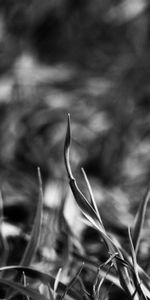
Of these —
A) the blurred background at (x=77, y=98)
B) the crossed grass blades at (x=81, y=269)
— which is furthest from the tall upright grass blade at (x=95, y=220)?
the blurred background at (x=77, y=98)

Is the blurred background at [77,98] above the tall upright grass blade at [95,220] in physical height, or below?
above

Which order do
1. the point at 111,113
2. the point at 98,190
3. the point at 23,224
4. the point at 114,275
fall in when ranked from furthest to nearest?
the point at 111,113
the point at 98,190
the point at 23,224
the point at 114,275

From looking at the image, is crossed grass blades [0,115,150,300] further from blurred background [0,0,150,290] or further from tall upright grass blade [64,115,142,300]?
blurred background [0,0,150,290]

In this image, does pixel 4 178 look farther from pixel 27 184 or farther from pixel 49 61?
pixel 49 61

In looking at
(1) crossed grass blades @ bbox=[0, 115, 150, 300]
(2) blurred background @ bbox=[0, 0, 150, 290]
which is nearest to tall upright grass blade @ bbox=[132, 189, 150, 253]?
(1) crossed grass blades @ bbox=[0, 115, 150, 300]

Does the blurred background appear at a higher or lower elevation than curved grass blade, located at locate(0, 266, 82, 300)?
higher

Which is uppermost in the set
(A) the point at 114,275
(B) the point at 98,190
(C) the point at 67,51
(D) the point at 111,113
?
(C) the point at 67,51

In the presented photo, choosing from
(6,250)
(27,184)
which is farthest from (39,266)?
(27,184)

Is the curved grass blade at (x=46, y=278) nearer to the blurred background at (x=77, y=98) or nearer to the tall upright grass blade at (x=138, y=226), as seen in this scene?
the tall upright grass blade at (x=138, y=226)

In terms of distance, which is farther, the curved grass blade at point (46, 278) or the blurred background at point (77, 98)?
the blurred background at point (77, 98)
